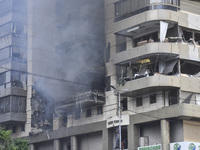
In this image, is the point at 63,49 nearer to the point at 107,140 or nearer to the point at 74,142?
the point at 74,142

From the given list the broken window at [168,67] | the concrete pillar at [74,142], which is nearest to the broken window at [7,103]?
the concrete pillar at [74,142]

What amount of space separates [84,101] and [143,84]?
845 cm

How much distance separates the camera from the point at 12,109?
209 feet

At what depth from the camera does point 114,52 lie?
5841cm

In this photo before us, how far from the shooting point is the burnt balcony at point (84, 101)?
189 ft

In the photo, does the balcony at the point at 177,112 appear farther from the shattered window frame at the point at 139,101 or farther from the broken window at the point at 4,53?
the broken window at the point at 4,53

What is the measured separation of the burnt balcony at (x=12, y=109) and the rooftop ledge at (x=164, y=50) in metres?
16.5

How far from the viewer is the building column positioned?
53.8 meters

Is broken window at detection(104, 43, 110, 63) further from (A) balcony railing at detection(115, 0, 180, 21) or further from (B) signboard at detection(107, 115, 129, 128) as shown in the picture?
(B) signboard at detection(107, 115, 129, 128)

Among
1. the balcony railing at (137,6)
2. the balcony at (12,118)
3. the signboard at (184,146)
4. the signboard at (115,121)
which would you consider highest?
the balcony railing at (137,6)

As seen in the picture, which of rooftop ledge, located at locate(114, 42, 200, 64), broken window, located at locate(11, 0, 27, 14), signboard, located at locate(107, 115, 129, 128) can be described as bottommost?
signboard, located at locate(107, 115, 129, 128)

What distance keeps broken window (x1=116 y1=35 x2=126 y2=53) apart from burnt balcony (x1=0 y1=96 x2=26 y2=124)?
47.5ft

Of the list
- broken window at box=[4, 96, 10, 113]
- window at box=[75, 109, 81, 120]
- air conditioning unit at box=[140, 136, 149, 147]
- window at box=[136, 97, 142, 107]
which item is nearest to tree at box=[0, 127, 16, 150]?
window at box=[75, 109, 81, 120]

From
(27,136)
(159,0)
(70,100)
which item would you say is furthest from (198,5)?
(27,136)
